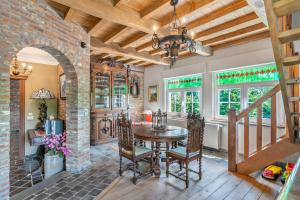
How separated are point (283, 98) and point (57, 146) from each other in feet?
11.8

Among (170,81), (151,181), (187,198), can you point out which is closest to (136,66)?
(170,81)

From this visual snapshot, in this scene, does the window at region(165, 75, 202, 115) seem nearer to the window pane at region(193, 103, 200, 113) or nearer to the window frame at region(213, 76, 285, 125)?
the window pane at region(193, 103, 200, 113)

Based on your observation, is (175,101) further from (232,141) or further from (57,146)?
(57,146)

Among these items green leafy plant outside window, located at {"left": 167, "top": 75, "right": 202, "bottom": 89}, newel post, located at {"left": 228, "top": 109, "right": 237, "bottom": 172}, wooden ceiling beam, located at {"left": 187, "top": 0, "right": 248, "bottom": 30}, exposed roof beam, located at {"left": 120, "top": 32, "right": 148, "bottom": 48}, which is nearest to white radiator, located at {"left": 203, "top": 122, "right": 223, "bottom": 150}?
newel post, located at {"left": 228, "top": 109, "right": 237, "bottom": 172}

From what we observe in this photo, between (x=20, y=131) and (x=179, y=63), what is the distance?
15.1 ft

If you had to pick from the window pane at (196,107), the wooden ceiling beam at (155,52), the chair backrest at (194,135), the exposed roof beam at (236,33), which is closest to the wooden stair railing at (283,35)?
the exposed roof beam at (236,33)

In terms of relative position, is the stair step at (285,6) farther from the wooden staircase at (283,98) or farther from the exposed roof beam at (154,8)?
the exposed roof beam at (154,8)

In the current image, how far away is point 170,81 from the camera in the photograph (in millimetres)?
5703

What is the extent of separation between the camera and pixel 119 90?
18.4 ft

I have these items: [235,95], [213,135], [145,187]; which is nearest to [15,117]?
[145,187]

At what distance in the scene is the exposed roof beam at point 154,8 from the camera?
7.65ft

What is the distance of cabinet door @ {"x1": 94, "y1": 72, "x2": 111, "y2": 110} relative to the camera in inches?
198

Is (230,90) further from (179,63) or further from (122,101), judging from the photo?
(122,101)

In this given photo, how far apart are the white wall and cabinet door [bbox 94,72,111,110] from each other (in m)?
1.66
